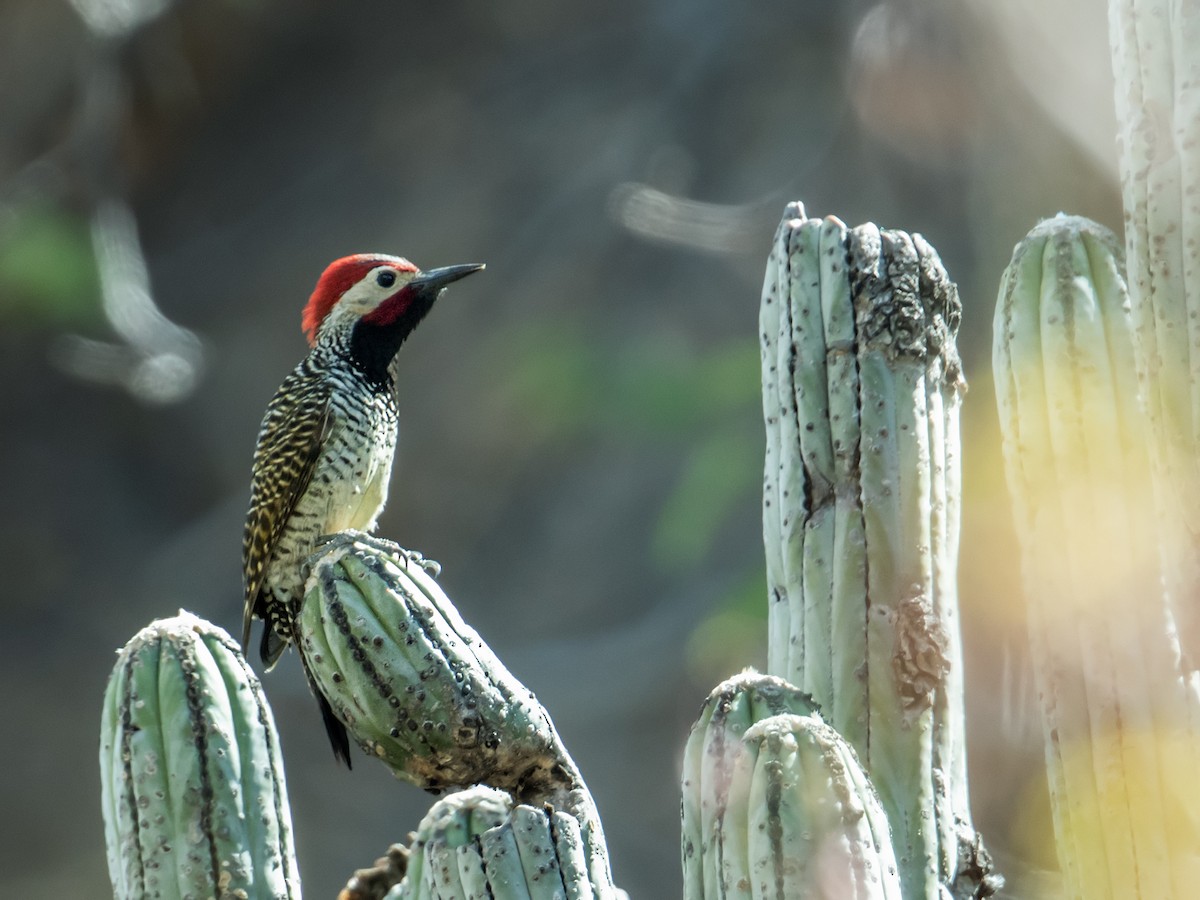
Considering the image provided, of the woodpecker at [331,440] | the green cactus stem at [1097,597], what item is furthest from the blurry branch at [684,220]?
the green cactus stem at [1097,597]

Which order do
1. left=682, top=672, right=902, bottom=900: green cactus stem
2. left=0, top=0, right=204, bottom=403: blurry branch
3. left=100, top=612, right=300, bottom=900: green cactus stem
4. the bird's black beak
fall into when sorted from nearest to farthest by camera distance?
1. left=682, top=672, right=902, bottom=900: green cactus stem
2. left=100, top=612, right=300, bottom=900: green cactus stem
3. the bird's black beak
4. left=0, top=0, right=204, bottom=403: blurry branch

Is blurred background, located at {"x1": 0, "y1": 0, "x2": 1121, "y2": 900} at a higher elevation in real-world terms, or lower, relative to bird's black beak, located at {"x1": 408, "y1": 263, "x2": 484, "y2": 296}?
higher

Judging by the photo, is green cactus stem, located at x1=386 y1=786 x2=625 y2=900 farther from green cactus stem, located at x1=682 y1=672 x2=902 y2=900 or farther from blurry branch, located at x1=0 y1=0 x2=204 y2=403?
blurry branch, located at x1=0 y1=0 x2=204 y2=403

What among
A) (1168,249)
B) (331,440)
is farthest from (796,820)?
(331,440)

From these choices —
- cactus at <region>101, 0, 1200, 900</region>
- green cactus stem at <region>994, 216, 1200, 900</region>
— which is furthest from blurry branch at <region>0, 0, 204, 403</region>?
green cactus stem at <region>994, 216, 1200, 900</region>

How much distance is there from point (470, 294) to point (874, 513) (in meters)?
7.24

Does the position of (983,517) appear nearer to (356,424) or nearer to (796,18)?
(796,18)

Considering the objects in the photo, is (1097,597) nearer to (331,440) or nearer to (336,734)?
(336,734)

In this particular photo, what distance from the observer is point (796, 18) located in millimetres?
9453

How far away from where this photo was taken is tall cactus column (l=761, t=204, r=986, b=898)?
270 cm

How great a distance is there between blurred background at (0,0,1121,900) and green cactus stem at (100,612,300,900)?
21.5 ft

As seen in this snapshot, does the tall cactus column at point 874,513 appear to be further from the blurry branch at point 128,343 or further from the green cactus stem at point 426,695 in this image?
the blurry branch at point 128,343

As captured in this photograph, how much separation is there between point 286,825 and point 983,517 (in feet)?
19.9

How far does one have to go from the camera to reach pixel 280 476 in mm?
4656
